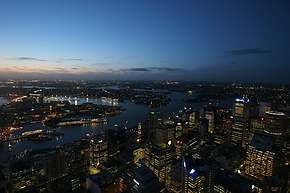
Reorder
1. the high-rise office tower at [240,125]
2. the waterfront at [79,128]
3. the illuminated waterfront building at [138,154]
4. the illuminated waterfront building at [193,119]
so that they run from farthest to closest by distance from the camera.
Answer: the illuminated waterfront building at [193,119] → the high-rise office tower at [240,125] → the waterfront at [79,128] → the illuminated waterfront building at [138,154]

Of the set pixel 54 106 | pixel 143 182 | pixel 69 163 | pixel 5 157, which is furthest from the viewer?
pixel 54 106

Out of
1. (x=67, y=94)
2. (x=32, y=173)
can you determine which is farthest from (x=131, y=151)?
(x=67, y=94)

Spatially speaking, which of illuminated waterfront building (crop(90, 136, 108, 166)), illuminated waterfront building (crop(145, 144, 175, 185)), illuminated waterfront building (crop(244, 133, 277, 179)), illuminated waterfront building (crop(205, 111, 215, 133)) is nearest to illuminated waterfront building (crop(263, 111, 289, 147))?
illuminated waterfront building (crop(205, 111, 215, 133))

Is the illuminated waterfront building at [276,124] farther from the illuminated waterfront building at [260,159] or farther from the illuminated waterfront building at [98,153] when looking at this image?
the illuminated waterfront building at [98,153]

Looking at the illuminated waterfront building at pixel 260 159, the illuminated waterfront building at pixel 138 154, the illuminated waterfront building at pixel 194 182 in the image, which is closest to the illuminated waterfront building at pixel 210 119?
the illuminated waterfront building at pixel 260 159

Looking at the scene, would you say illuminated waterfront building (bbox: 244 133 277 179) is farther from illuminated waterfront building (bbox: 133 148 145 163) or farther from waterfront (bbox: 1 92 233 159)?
waterfront (bbox: 1 92 233 159)

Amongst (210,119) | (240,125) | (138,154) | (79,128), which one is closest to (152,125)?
(138,154)

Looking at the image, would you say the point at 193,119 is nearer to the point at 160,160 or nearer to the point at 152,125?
the point at 152,125

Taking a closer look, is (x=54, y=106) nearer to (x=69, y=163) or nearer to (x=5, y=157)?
(x=5, y=157)
